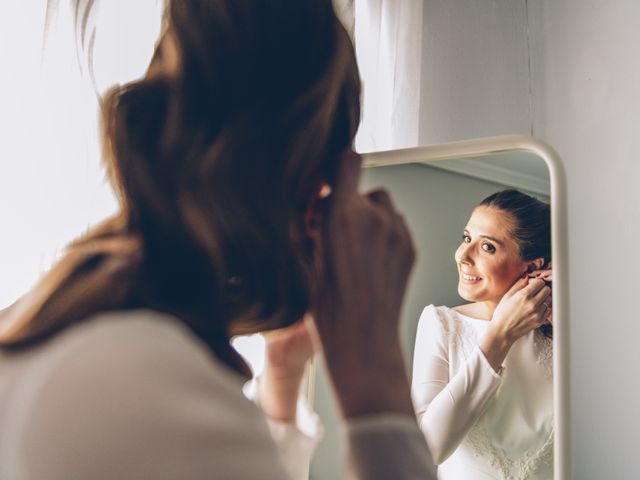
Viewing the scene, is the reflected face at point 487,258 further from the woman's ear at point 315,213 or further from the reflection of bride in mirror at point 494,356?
the woman's ear at point 315,213

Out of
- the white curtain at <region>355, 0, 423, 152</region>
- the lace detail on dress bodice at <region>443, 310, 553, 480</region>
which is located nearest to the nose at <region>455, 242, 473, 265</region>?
the lace detail on dress bodice at <region>443, 310, 553, 480</region>

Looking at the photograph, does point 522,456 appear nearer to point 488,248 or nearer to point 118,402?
point 488,248

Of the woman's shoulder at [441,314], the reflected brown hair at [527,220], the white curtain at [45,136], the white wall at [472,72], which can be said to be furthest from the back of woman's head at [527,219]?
the white curtain at [45,136]

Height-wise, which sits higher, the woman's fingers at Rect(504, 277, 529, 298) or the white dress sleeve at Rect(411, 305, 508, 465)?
the woman's fingers at Rect(504, 277, 529, 298)

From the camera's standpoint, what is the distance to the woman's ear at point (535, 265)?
2.74 feet

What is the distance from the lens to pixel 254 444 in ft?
1.17

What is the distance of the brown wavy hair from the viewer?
39 centimetres

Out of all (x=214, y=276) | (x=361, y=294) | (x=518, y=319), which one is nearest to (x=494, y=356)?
(x=518, y=319)

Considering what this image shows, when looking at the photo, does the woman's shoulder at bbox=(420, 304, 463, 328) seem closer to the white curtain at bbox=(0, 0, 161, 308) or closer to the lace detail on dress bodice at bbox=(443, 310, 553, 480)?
the lace detail on dress bodice at bbox=(443, 310, 553, 480)

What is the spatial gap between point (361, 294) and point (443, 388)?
394 millimetres

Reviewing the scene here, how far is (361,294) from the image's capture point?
19.1 inches

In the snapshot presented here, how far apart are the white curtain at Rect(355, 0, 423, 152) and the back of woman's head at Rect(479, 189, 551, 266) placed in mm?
310

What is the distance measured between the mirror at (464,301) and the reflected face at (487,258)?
0.01 metres

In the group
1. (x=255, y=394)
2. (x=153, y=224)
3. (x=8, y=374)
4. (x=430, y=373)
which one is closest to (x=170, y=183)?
(x=153, y=224)
